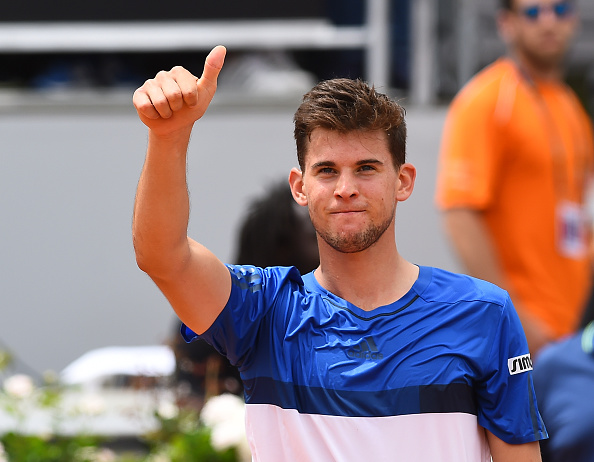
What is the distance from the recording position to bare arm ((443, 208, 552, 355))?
153 inches

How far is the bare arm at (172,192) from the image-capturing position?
5.53 feet

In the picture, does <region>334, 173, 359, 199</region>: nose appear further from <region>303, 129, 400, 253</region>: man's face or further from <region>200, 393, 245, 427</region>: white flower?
<region>200, 393, 245, 427</region>: white flower

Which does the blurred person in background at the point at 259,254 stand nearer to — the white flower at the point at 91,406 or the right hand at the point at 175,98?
the white flower at the point at 91,406

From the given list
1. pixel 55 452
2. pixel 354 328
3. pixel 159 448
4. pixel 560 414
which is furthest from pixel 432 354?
pixel 55 452

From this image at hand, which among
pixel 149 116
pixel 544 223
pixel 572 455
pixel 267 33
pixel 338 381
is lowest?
pixel 572 455

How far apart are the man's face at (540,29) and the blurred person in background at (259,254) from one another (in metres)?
1.38

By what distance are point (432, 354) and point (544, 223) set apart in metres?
2.43

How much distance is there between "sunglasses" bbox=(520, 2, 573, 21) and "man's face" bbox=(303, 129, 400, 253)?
8.65ft

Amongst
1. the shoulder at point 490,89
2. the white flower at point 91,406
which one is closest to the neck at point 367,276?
the white flower at point 91,406

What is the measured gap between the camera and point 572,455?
2.50 metres

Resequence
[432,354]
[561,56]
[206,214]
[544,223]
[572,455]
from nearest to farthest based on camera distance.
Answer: [432,354] < [572,455] < [544,223] < [561,56] < [206,214]

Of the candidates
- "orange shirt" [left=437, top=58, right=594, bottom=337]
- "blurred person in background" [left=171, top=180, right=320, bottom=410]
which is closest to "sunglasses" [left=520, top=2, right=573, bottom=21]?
"orange shirt" [left=437, top=58, right=594, bottom=337]

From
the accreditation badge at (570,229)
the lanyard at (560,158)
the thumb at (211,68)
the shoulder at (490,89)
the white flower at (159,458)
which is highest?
the shoulder at (490,89)

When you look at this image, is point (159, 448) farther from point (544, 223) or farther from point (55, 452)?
point (544, 223)
